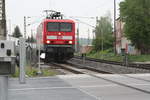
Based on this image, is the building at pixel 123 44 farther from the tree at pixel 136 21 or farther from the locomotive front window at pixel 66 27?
the locomotive front window at pixel 66 27

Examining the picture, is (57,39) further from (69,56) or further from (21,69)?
(21,69)

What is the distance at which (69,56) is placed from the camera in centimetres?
3362

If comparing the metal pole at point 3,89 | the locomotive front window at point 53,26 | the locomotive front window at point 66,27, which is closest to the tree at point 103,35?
the locomotive front window at point 66,27

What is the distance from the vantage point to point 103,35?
317 ft

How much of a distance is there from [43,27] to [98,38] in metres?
52.0

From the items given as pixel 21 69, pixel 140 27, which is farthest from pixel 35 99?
pixel 140 27

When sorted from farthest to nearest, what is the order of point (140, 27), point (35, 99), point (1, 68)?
point (140, 27)
point (35, 99)
point (1, 68)

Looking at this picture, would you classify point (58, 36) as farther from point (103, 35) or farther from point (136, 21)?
point (103, 35)

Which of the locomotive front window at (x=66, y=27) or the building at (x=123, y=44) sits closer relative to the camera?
the locomotive front window at (x=66, y=27)

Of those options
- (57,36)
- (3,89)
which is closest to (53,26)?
(57,36)

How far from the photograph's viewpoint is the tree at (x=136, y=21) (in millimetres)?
54969

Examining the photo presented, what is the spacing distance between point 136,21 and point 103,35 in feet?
136

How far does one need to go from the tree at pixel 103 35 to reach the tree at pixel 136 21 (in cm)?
1308

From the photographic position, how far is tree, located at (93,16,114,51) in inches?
3328
